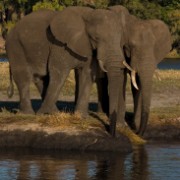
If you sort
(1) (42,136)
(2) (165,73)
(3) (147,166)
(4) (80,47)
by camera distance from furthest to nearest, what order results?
(2) (165,73), (4) (80,47), (1) (42,136), (3) (147,166)

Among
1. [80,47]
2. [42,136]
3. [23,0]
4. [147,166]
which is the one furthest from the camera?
[23,0]

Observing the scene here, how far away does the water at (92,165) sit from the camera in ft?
57.7

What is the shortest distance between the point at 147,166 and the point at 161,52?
14.9 ft

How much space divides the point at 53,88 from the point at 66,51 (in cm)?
85

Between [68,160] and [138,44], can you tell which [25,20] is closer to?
[138,44]

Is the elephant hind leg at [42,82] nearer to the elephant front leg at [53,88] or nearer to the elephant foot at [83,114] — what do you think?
the elephant front leg at [53,88]

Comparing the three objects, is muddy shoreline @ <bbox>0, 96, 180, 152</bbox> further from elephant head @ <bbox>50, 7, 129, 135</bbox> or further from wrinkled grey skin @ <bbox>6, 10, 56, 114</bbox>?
wrinkled grey skin @ <bbox>6, 10, 56, 114</bbox>

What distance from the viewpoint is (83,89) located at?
22312 millimetres

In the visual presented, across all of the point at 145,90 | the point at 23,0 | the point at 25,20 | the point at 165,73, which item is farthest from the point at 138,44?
the point at 23,0

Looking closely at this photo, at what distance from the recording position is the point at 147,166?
18.8m

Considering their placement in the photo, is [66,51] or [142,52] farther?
[66,51]

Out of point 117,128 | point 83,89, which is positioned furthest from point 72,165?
point 83,89

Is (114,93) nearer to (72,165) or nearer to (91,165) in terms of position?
(91,165)

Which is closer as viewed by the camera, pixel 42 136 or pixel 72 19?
pixel 42 136
